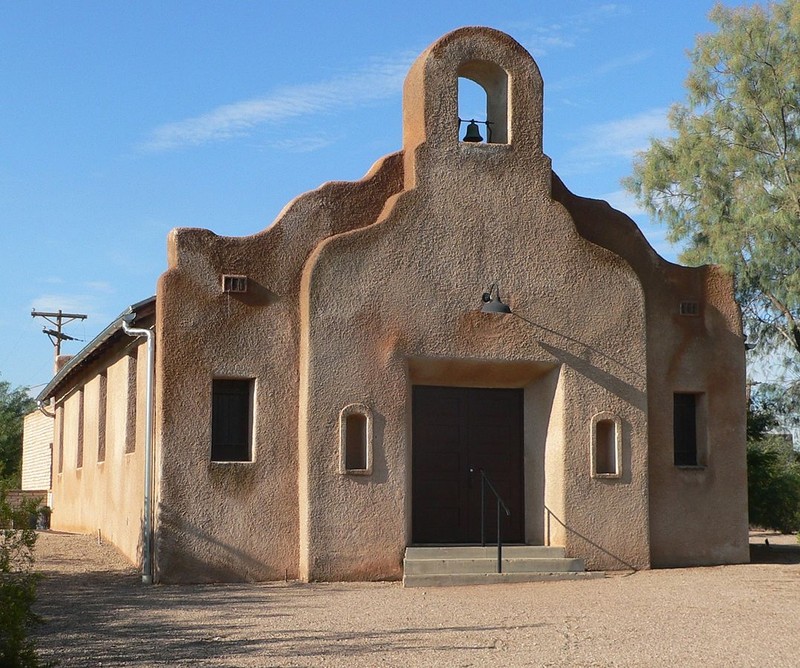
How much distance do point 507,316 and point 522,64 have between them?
346 centimetres

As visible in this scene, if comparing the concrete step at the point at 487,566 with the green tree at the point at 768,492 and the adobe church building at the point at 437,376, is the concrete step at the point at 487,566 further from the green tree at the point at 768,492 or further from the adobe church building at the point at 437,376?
the green tree at the point at 768,492

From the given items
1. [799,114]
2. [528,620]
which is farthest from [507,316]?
[799,114]

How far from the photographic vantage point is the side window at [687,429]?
15.8 meters

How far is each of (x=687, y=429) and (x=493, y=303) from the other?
12.5 feet

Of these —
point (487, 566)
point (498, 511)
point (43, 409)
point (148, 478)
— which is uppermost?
point (43, 409)

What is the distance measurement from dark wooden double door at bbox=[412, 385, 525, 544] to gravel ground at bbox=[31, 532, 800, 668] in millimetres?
1782

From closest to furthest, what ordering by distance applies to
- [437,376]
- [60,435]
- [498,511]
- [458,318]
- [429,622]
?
[429,622] < [498,511] < [458,318] < [437,376] < [60,435]

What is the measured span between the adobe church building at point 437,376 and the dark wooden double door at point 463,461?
0.10 feet

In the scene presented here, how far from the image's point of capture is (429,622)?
402 inches

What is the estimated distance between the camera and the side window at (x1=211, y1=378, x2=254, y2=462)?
548 inches

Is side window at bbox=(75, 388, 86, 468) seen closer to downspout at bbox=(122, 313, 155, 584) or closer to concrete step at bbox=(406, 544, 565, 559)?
downspout at bbox=(122, 313, 155, 584)

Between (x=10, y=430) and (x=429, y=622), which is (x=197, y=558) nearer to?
(x=429, y=622)

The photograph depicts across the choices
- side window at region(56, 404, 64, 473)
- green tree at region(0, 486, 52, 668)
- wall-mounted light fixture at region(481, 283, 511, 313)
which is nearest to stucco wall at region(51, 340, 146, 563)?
side window at region(56, 404, 64, 473)

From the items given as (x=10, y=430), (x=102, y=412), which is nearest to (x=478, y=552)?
(x=102, y=412)
